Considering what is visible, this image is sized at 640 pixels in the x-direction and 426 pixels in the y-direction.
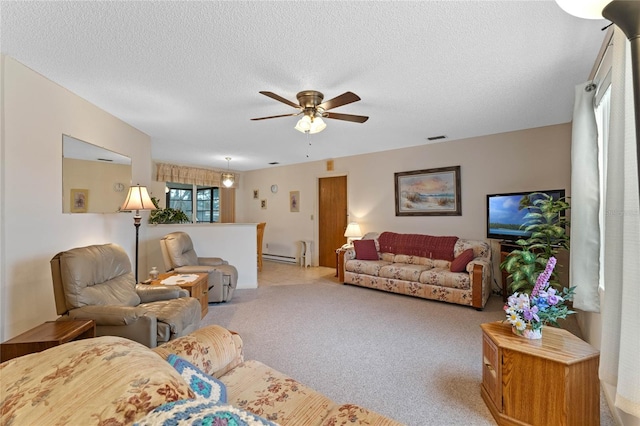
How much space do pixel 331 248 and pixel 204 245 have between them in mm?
2771

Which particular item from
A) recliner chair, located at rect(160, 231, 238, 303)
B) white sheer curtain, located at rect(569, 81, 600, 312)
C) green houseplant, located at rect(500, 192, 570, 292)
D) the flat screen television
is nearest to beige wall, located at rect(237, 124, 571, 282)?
the flat screen television

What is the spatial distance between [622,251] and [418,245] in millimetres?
3535

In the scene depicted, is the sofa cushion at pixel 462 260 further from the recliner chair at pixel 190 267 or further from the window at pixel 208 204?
the window at pixel 208 204

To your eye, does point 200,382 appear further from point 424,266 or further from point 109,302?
point 424,266

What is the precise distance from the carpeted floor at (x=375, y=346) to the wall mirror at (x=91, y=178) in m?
1.78

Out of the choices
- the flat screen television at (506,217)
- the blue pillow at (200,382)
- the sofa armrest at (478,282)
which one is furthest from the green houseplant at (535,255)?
the blue pillow at (200,382)

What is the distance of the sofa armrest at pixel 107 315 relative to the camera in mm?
2074

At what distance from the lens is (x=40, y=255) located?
7.91 feet

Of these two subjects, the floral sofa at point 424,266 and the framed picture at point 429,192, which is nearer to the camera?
the floral sofa at point 424,266

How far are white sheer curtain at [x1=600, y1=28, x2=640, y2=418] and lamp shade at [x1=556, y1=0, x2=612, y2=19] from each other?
0.60m

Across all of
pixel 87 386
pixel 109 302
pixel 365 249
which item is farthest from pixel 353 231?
pixel 87 386

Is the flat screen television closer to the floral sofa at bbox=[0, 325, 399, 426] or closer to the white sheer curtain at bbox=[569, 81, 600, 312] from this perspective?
the white sheer curtain at bbox=[569, 81, 600, 312]

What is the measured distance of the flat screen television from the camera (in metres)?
3.80

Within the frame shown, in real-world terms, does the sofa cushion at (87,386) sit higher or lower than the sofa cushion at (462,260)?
higher
